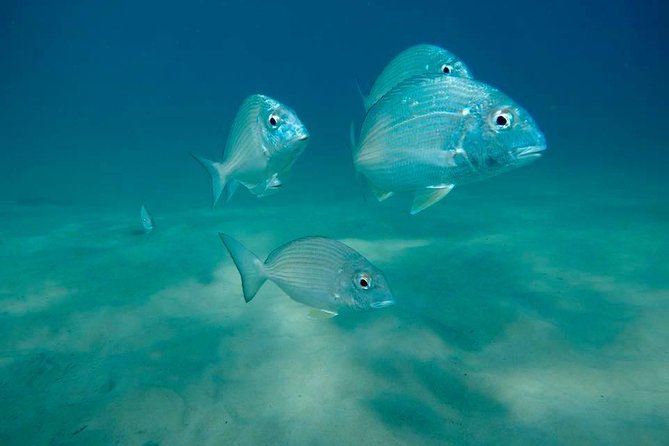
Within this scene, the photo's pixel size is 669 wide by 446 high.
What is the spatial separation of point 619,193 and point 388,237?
8896 millimetres

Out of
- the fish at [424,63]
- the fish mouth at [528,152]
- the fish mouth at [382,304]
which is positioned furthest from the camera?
the fish at [424,63]

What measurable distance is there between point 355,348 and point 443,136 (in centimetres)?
188

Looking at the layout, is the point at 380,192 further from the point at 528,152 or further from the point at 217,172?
the point at 217,172

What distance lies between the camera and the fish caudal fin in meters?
2.98

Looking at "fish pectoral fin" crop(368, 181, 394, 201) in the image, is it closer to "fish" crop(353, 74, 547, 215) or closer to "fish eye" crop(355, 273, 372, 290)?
"fish" crop(353, 74, 547, 215)

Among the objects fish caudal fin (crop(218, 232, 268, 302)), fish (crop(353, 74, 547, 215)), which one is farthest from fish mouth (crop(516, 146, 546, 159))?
fish caudal fin (crop(218, 232, 268, 302))

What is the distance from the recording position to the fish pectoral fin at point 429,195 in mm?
2652

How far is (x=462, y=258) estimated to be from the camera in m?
5.01

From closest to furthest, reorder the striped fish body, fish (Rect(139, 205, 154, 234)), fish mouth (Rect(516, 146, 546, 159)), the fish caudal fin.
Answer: fish mouth (Rect(516, 146, 546, 159)), the fish caudal fin, the striped fish body, fish (Rect(139, 205, 154, 234))

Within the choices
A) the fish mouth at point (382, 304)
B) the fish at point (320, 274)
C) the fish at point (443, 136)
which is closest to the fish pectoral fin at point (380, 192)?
the fish at point (443, 136)

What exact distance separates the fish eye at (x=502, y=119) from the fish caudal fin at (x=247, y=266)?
1958 mm

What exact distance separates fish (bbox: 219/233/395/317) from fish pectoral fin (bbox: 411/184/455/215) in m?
0.57

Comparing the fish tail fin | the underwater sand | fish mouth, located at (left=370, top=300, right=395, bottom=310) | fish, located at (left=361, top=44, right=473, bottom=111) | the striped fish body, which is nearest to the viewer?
the underwater sand

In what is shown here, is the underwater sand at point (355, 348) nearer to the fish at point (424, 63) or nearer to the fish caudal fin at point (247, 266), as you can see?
the fish caudal fin at point (247, 266)
